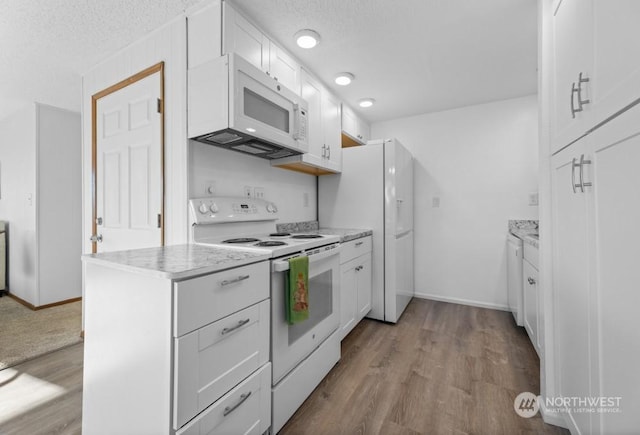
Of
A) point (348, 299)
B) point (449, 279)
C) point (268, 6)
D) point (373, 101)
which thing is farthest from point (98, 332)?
point (449, 279)

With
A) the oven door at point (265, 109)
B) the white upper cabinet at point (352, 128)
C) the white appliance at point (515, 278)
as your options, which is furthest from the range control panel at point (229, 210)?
the white appliance at point (515, 278)

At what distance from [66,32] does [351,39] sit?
1.93 m

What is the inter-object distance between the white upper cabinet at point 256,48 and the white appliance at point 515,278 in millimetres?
2364

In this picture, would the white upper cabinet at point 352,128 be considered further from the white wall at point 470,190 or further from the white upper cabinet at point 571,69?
the white upper cabinet at point 571,69

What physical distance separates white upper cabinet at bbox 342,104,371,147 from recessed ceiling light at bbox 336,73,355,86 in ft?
1.41

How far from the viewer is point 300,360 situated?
5.22 feet

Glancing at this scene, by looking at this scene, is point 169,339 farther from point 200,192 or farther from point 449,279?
point 449,279

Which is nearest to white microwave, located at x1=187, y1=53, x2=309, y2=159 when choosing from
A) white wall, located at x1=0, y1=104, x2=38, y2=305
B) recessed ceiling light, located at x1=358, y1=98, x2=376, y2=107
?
recessed ceiling light, located at x1=358, y1=98, x2=376, y2=107

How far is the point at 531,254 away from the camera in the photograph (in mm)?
2043

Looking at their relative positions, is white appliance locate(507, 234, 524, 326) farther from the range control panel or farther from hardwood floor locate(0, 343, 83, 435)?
hardwood floor locate(0, 343, 83, 435)

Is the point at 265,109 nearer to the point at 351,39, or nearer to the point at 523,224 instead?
the point at 351,39

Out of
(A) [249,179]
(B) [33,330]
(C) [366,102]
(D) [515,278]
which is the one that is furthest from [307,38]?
(B) [33,330]

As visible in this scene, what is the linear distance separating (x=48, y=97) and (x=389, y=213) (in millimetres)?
3786

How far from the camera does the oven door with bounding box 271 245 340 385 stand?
4.57 feet
